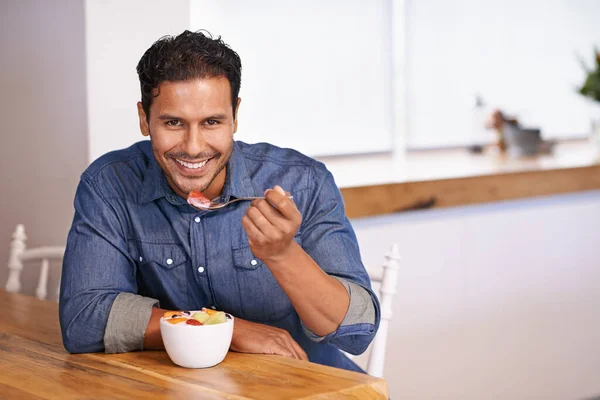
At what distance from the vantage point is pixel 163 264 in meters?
1.58

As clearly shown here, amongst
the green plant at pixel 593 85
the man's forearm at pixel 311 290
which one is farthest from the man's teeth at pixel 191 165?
the green plant at pixel 593 85

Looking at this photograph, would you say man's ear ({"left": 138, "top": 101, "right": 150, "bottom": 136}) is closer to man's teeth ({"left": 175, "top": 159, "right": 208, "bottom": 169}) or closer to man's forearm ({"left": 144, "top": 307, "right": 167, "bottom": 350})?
man's teeth ({"left": 175, "top": 159, "right": 208, "bottom": 169})

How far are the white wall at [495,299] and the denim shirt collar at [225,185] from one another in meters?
0.87

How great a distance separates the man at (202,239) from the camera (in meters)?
1.41

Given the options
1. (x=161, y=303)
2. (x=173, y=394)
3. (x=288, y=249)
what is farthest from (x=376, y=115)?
(x=173, y=394)

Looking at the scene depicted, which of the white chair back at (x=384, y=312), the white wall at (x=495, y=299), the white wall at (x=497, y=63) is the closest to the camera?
the white chair back at (x=384, y=312)

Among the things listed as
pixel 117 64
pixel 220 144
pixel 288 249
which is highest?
pixel 117 64

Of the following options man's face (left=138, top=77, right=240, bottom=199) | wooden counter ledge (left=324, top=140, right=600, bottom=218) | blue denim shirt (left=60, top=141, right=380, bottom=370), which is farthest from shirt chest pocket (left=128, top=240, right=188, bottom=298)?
wooden counter ledge (left=324, top=140, right=600, bottom=218)

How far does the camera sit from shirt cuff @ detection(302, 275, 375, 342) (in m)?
1.47

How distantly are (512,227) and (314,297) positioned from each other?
5.24 feet

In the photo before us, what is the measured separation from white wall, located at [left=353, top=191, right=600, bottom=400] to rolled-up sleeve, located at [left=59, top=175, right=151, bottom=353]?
1.01 metres

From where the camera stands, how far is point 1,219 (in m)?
2.30

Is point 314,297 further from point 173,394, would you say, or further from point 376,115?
point 376,115

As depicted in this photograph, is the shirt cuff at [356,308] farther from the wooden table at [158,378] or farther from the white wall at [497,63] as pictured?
the white wall at [497,63]
